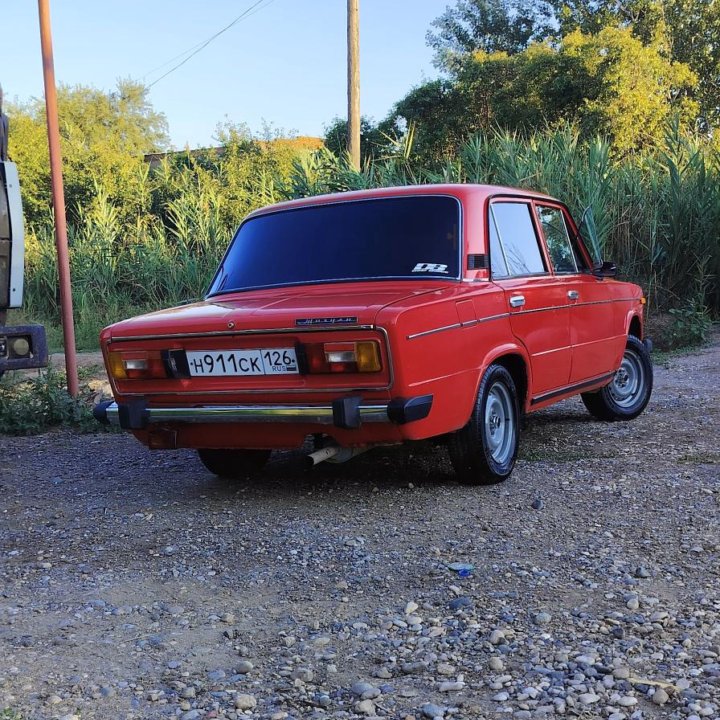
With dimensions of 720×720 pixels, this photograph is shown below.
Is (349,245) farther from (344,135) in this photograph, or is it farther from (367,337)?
(344,135)

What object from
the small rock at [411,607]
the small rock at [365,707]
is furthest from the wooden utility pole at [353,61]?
the small rock at [365,707]

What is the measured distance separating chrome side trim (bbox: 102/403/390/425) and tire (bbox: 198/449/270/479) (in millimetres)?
728

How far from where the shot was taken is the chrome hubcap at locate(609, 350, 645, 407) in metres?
6.56

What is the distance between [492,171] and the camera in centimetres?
1259

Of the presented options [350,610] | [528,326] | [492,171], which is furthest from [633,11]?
[350,610]

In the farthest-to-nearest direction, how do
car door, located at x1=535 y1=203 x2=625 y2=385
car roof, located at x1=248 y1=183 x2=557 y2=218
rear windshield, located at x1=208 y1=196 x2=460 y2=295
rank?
1. car door, located at x1=535 y1=203 x2=625 y2=385
2. car roof, located at x1=248 y1=183 x2=557 y2=218
3. rear windshield, located at x1=208 y1=196 x2=460 y2=295

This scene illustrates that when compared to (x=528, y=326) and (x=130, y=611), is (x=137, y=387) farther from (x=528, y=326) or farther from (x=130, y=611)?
(x=528, y=326)

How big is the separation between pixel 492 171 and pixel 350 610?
10352 mm

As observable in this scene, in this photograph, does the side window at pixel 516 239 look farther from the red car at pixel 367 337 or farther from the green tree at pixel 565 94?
the green tree at pixel 565 94

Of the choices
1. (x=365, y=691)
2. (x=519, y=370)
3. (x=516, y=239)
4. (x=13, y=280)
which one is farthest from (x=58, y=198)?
(x=365, y=691)

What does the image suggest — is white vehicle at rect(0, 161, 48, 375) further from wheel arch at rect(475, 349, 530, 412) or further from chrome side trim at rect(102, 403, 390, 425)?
wheel arch at rect(475, 349, 530, 412)

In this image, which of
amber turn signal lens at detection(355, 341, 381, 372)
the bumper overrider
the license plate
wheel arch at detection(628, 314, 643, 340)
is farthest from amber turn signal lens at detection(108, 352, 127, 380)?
wheel arch at detection(628, 314, 643, 340)

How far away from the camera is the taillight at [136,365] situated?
4.35 meters

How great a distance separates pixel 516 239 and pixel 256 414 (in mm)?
2003
